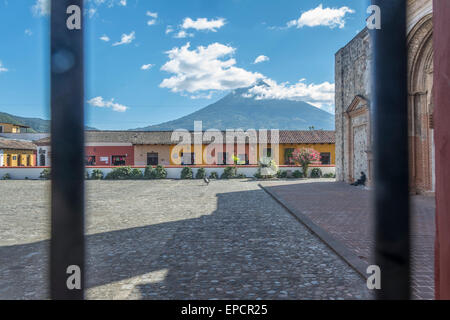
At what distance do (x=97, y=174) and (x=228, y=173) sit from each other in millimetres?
11147

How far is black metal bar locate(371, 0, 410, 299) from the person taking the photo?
891 millimetres

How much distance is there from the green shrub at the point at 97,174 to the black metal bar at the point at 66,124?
26063mm

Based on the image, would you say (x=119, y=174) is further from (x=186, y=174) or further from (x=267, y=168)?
(x=267, y=168)

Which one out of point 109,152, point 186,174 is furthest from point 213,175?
point 109,152

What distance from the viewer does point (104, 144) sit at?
34812 millimetres

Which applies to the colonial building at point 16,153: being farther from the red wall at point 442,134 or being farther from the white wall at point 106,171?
the red wall at point 442,134

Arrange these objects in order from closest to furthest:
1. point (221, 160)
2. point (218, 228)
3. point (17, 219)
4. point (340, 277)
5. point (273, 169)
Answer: point (340, 277)
point (218, 228)
point (17, 219)
point (273, 169)
point (221, 160)

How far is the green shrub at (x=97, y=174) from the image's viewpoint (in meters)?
24.9

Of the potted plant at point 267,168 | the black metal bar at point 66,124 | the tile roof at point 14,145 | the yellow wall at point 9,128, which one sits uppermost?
the yellow wall at point 9,128

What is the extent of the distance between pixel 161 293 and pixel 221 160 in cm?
2885

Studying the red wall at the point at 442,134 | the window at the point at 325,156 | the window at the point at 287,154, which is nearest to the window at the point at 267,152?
the window at the point at 287,154

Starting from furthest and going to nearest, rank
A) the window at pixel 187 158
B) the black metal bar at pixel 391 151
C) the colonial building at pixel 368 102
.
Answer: the window at pixel 187 158
the colonial building at pixel 368 102
the black metal bar at pixel 391 151
